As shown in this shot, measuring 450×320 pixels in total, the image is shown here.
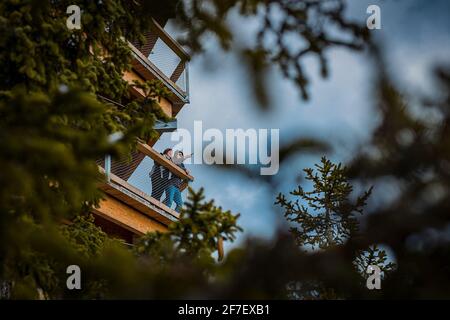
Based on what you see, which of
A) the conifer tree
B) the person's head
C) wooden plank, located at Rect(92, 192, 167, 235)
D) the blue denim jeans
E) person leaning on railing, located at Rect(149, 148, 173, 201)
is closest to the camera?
the conifer tree

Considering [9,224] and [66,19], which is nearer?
[9,224]

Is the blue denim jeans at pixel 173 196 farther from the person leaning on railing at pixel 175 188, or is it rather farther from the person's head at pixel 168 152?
the person's head at pixel 168 152

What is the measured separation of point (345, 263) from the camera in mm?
3646

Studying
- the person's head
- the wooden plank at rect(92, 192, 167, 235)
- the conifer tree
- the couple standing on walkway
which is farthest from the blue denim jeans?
the conifer tree

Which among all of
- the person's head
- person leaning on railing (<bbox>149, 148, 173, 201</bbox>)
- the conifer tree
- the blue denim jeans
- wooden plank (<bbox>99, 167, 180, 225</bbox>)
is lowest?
the conifer tree

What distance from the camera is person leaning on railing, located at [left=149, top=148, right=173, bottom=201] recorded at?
19.8 metres

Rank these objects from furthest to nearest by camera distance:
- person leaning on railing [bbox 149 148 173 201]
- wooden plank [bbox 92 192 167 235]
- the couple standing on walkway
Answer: the couple standing on walkway → person leaning on railing [bbox 149 148 173 201] → wooden plank [bbox 92 192 167 235]

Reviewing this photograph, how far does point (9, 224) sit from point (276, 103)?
1919mm

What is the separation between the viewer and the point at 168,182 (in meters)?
20.4

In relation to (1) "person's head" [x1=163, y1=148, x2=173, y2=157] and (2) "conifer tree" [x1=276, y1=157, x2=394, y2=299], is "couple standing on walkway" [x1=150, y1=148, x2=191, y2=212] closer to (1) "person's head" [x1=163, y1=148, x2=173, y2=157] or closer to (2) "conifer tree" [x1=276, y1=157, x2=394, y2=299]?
(1) "person's head" [x1=163, y1=148, x2=173, y2=157]

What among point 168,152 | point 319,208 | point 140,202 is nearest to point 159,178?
point 168,152

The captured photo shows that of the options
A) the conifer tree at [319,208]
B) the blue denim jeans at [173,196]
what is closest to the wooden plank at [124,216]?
the blue denim jeans at [173,196]
